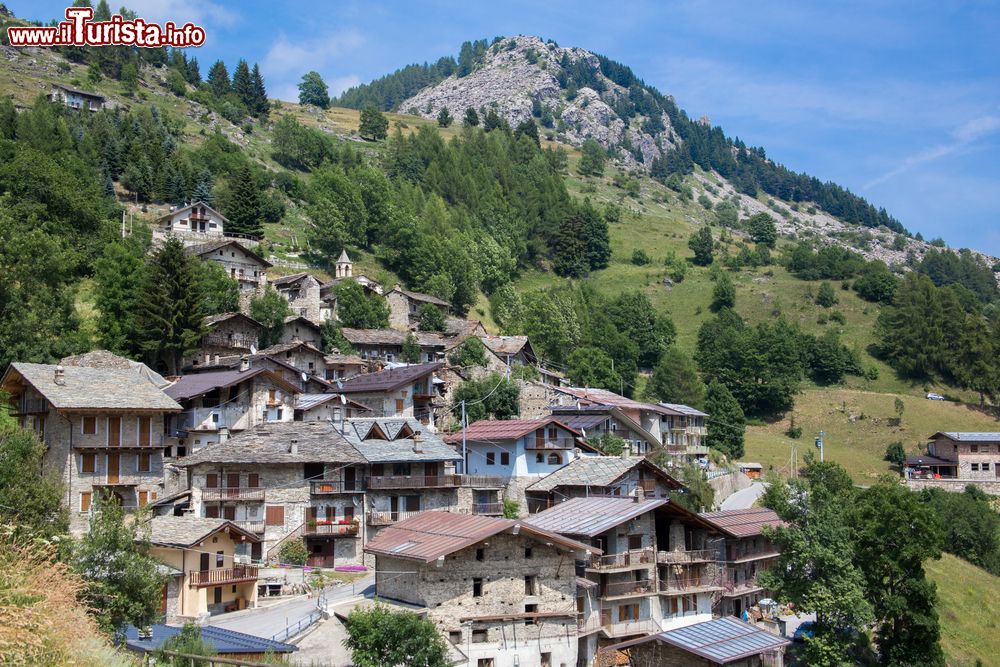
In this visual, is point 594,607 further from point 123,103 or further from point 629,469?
point 123,103

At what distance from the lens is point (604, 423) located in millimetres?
70688

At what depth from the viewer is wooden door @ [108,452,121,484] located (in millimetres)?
47938

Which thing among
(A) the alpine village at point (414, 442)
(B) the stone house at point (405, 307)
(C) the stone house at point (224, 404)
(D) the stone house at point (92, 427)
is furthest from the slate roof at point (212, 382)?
(B) the stone house at point (405, 307)

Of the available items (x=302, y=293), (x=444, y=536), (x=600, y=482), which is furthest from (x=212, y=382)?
(x=302, y=293)

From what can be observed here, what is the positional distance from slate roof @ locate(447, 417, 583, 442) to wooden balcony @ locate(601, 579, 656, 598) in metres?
13.9

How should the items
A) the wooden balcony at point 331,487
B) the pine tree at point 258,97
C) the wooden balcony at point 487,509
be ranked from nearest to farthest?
the wooden balcony at point 331,487 < the wooden balcony at point 487,509 < the pine tree at point 258,97

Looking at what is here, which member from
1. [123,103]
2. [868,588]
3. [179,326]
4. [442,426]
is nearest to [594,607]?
[868,588]

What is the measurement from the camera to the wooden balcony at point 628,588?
44469mm

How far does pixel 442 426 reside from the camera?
7112cm

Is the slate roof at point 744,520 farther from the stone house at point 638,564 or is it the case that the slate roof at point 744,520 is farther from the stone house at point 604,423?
the stone house at point 604,423

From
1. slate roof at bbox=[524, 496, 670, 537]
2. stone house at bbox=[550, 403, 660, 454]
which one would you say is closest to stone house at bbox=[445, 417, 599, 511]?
slate roof at bbox=[524, 496, 670, 537]

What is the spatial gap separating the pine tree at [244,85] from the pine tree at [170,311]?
367 ft

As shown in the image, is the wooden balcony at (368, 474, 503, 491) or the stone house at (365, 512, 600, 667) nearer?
the stone house at (365, 512, 600, 667)

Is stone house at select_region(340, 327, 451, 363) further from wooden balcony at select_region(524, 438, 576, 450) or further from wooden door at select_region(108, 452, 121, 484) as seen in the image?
wooden door at select_region(108, 452, 121, 484)
